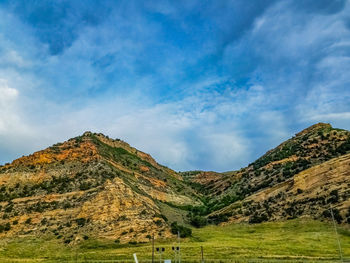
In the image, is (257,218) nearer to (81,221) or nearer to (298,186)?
(298,186)

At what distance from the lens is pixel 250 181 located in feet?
300

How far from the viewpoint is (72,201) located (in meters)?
57.3

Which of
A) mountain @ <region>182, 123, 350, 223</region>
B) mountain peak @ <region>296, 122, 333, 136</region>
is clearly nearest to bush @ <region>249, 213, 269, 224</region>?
mountain @ <region>182, 123, 350, 223</region>

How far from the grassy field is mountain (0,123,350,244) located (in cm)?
248

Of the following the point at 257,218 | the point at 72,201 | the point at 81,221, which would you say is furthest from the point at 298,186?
the point at 72,201

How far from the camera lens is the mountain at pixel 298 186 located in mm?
55031

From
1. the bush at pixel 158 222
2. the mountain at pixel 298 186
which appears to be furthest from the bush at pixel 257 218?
the bush at pixel 158 222

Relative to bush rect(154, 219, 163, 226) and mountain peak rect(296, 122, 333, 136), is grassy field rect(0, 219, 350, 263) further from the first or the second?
mountain peak rect(296, 122, 333, 136)

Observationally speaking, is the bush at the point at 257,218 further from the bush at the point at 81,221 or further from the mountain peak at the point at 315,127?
the mountain peak at the point at 315,127

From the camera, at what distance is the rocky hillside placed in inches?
1977

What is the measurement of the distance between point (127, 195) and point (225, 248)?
26.3 meters

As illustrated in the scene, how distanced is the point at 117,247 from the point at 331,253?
30187 millimetres

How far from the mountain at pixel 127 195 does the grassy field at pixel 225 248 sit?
97.6 inches

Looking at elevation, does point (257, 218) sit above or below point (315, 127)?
below
